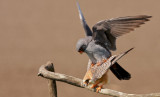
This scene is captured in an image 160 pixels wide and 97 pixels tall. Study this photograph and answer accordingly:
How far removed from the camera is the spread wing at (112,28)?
2.35m

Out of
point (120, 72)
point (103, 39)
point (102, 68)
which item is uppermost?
point (103, 39)

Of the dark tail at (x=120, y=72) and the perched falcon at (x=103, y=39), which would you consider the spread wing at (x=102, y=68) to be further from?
the dark tail at (x=120, y=72)

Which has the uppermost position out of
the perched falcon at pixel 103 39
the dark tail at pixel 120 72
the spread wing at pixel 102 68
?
the perched falcon at pixel 103 39

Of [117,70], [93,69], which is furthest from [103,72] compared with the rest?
[117,70]

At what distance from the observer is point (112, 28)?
246 cm

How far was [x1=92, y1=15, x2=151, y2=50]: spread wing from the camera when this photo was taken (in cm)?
235

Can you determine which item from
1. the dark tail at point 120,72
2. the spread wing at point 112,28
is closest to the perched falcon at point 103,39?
the spread wing at point 112,28

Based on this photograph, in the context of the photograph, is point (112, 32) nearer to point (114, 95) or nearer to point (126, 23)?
point (126, 23)

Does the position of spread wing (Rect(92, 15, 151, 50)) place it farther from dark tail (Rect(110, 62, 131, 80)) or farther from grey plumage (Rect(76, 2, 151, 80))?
dark tail (Rect(110, 62, 131, 80))

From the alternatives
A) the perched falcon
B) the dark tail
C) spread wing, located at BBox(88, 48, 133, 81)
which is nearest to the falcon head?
the perched falcon

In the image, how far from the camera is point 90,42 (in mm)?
2461

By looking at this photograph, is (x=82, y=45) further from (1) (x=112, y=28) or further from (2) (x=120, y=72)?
(2) (x=120, y=72)

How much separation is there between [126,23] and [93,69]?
419 mm

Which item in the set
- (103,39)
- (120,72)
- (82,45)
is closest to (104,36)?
(103,39)
